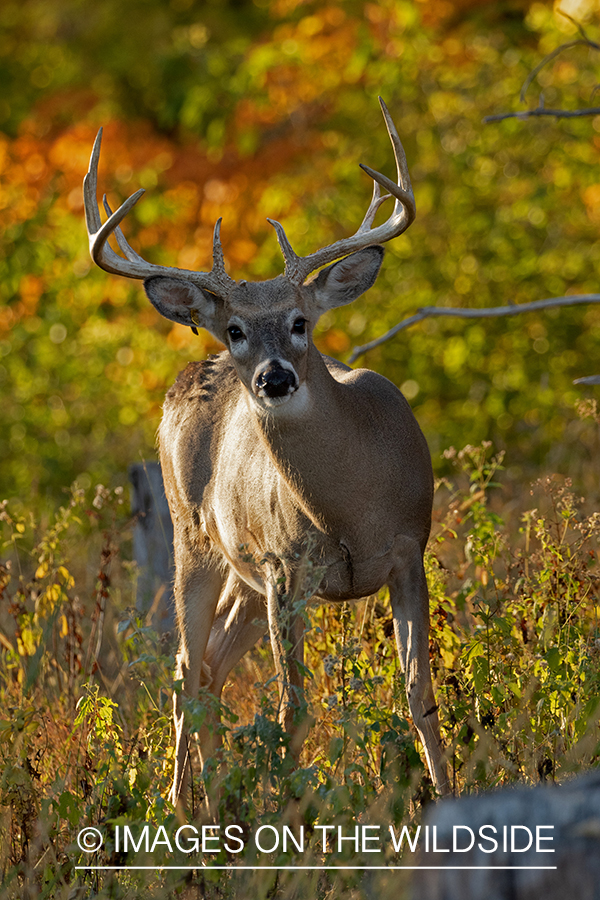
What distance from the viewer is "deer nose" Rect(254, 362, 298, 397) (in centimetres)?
373

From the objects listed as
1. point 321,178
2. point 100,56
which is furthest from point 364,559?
point 100,56

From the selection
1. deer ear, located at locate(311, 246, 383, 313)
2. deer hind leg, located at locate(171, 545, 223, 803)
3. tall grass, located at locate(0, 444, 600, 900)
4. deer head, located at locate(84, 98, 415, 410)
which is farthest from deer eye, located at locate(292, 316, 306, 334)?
deer hind leg, located at locate(171, 545, 223, 803)

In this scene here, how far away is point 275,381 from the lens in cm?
373

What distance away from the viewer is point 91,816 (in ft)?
10.8

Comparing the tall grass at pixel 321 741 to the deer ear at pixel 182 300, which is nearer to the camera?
the tall grass at pixel 321 741

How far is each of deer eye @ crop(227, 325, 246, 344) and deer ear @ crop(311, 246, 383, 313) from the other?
1.33ft

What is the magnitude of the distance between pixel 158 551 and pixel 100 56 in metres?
12.1

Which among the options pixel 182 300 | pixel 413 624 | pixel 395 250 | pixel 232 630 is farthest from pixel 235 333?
pixel 395 250

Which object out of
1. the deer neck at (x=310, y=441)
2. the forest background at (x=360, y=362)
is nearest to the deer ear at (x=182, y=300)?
the deer neck at (x=310, y=441)

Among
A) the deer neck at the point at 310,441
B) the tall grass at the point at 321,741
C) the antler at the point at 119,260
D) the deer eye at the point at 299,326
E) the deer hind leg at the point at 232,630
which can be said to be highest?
the antler at the point at 119,260

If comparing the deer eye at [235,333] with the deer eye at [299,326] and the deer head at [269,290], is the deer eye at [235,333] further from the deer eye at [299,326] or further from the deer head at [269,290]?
the deer eye at [299,326]

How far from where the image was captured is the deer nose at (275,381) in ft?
12.2

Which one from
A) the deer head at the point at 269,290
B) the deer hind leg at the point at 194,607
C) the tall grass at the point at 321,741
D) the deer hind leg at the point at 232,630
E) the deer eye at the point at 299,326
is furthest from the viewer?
the deer hind leg at the point at 232,630

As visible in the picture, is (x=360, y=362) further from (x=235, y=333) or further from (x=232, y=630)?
(x=235, y=333)
